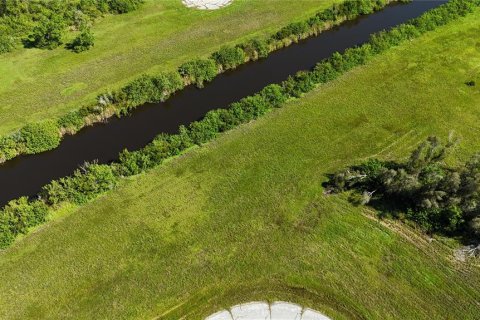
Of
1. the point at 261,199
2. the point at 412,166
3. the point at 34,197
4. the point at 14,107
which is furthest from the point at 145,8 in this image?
the point at 412,166

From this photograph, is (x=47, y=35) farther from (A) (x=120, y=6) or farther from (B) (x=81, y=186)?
(B) (x=81, y=186)

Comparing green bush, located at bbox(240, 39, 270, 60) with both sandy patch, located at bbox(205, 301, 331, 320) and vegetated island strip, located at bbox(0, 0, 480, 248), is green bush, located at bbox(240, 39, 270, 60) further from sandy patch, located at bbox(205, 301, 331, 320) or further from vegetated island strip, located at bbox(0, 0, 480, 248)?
sandy patch, located at bbox(205, 301, 331, 320)

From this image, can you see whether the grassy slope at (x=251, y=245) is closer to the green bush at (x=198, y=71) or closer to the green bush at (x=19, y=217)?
the green bush at (x=19, y=217)

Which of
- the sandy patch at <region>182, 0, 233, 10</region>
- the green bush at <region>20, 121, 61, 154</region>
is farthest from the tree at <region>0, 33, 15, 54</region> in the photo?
the sandy patch at <region>182, 0, 233, 10</region>

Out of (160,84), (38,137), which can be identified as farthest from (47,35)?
(38,137)

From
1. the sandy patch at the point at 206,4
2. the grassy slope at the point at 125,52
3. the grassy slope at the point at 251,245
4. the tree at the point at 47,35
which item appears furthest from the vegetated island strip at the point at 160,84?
the tree at the point at 47,35

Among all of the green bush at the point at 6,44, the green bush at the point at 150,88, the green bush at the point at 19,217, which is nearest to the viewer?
the green bush at the point at 19,217
